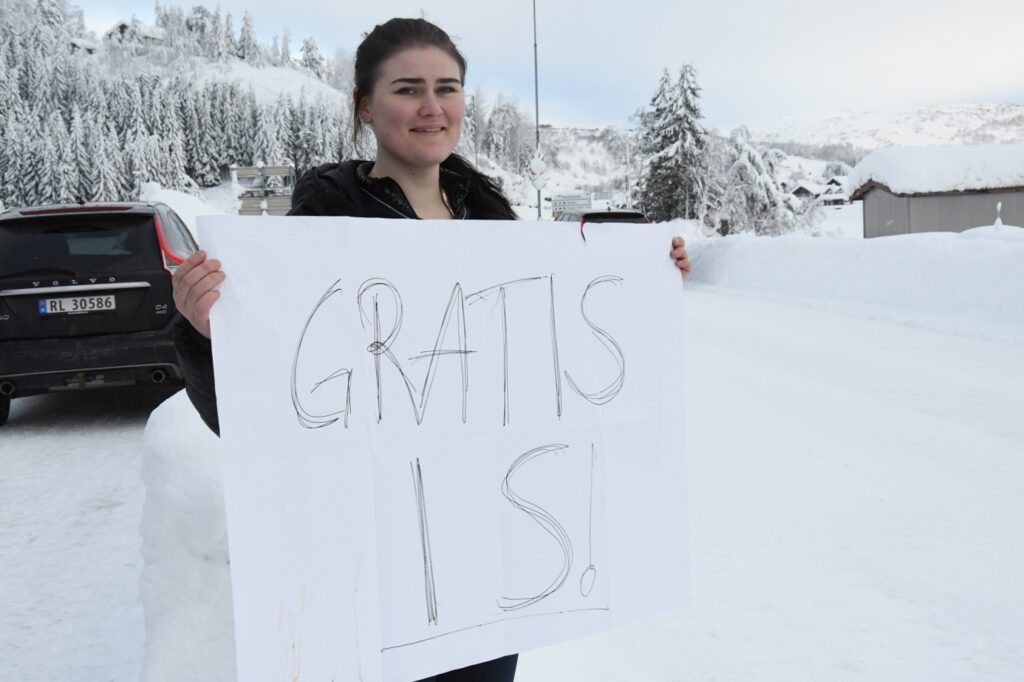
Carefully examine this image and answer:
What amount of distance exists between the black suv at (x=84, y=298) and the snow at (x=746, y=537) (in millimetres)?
576

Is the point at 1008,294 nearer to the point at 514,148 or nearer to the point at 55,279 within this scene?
the point at 55,279

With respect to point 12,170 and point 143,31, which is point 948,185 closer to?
point 12,170

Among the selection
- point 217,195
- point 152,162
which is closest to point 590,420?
point 152,162

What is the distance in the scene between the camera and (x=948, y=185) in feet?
89.0

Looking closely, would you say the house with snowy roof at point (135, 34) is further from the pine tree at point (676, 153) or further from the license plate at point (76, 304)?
the license plate at point (76, 304)

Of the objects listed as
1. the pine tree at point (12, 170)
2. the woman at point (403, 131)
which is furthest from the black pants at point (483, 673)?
the pine tree at point (12, 170)

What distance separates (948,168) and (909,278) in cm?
1902

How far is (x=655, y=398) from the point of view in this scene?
1.79 m

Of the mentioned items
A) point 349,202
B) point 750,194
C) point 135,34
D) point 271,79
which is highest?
point 135,34

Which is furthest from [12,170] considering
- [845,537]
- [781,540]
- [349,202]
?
[349,202]

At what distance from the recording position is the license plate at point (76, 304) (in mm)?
5402

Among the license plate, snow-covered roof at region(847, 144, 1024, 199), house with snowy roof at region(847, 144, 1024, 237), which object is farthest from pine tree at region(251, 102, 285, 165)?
the license plate

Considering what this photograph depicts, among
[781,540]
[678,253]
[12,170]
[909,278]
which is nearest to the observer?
[678,253]

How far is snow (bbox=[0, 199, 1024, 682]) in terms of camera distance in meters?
2.53
